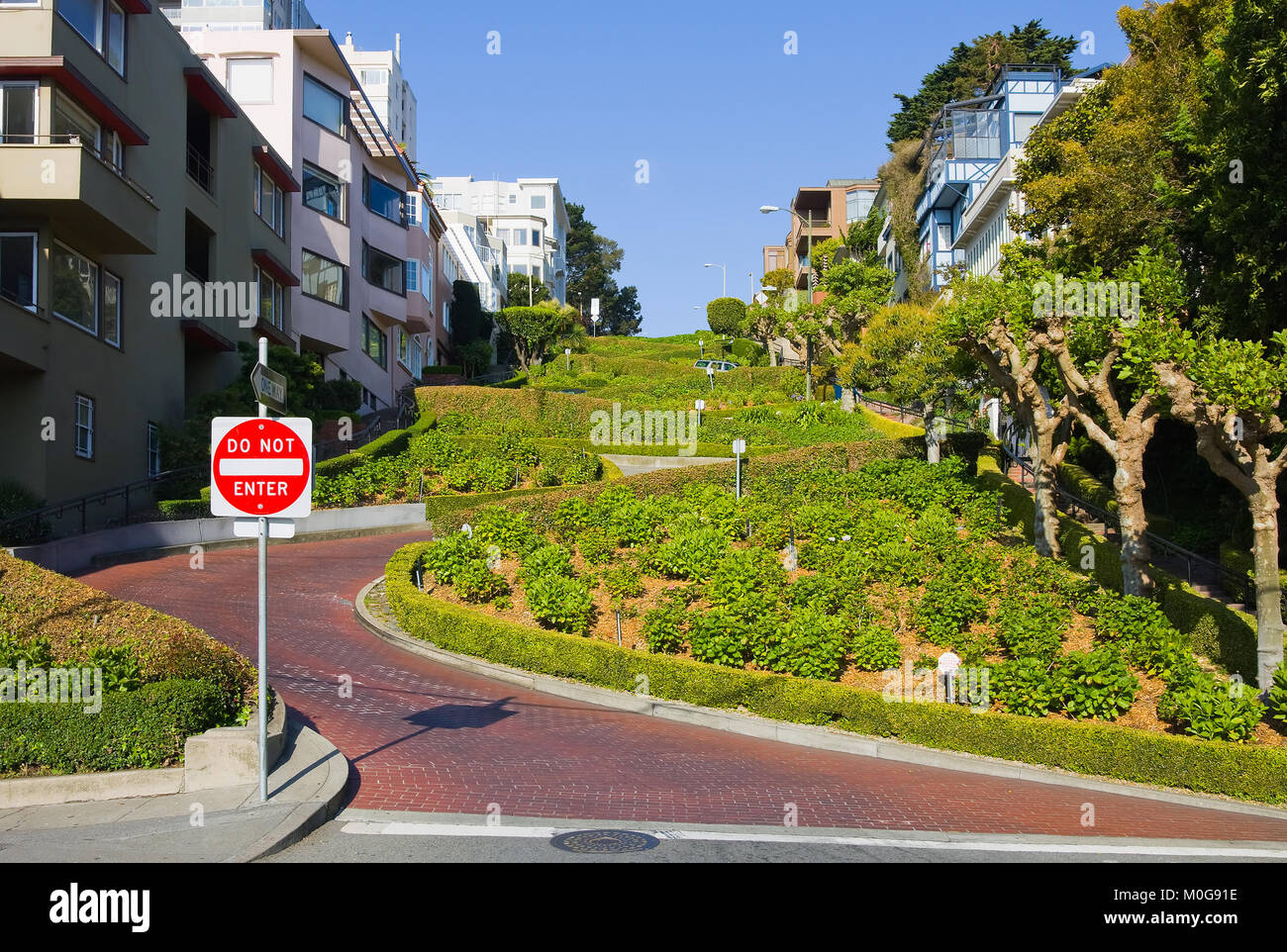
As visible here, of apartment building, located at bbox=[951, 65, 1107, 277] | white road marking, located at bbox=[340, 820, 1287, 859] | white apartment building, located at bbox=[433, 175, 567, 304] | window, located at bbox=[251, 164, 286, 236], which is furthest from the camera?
white apartment building, located at bbox=[433, 175, 567, 304]

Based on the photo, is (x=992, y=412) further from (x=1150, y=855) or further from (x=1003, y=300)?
(x=1150, y=855)

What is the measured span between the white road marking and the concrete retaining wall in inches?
542

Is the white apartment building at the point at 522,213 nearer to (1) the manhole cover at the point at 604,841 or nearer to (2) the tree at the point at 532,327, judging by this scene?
(2) the tree at the point at 532,327

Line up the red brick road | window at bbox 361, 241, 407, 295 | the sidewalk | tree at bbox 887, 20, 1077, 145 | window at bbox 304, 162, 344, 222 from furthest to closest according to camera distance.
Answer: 1. tree at bbox 887, 20, 1077, 145
2. window at bbox 361, 241, 407, 295
3. window at bbox 304, 162, 344, 222
4. the red brick road
5. the sidewalk

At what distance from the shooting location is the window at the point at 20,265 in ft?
78.7

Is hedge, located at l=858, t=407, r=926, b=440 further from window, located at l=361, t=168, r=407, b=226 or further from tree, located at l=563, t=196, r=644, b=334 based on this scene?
tree, located at l=563, t=196, r=644, b=334

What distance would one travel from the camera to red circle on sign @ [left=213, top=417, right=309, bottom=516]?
9.93 meters

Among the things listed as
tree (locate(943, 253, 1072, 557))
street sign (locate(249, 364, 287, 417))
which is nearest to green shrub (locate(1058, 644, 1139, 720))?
tree (locate(943, 253, 1072, 557))

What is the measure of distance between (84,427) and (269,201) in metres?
15.4

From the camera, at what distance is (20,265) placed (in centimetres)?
2411

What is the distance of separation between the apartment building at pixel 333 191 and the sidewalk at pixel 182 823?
33732mm

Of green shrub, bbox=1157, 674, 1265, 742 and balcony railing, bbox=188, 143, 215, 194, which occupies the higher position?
balcony railing, bbox=188, 143, 215, 194

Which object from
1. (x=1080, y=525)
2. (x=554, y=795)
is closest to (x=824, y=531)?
(x=1080, y=525)

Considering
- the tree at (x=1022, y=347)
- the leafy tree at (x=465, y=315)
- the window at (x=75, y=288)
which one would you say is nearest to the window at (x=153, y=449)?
the window at (x=75, y=288)
